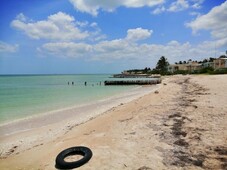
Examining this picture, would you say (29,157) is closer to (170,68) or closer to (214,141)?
(214,141)

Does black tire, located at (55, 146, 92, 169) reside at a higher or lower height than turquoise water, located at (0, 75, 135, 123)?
higher

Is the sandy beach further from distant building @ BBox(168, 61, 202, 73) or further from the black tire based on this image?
distant building @ BBox(168, 61, 202, 73)

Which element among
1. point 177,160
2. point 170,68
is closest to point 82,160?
point 177,160

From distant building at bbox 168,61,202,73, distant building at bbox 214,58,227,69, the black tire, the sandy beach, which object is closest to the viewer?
the sandy beach

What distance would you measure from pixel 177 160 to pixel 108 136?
285 centimetres

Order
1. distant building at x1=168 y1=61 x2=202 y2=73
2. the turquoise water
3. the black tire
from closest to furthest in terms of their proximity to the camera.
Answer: the black tire < the turquoise water < distant building at x1=168 y1=61 x2=202 y2=73

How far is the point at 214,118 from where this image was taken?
29.4 feet

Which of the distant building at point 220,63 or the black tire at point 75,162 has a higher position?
the distant building at point 220,63

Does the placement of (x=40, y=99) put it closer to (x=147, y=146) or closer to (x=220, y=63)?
(x=147, y=146)

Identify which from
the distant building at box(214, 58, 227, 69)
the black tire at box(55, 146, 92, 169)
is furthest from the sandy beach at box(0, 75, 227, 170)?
the distant building at box(214, 58, 227, 69)

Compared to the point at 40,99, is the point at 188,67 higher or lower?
higher

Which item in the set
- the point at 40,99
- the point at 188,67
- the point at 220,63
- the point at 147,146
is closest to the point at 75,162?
the point at 147,146

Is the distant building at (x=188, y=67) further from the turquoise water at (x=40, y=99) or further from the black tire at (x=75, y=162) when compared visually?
the black tire at (x=75, y=162)

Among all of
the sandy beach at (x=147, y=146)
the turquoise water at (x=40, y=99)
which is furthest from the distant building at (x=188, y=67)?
the sandy beach at (x=147, y=146)
